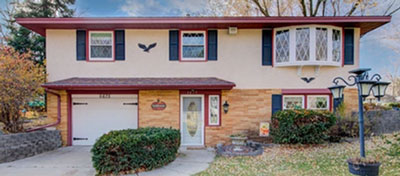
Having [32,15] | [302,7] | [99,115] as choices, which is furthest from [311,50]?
[32,15]

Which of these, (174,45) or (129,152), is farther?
(174,45)

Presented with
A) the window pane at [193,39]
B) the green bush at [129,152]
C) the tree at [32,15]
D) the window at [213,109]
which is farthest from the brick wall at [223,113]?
the tree at [32,15]

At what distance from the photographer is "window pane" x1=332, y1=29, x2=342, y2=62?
7609 mm

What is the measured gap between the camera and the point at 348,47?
7762mm

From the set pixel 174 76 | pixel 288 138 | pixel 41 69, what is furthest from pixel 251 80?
pixel 41 69

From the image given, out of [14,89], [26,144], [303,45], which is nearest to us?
[14,89]

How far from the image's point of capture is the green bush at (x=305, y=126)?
6.67 m

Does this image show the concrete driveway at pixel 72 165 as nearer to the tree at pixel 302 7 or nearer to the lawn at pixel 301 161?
the lawn at pixel 301 161

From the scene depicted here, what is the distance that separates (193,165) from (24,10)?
18.6 meters

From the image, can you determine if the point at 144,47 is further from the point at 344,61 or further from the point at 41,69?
the point at 344,61

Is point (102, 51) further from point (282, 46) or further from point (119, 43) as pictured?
point (282, 46)

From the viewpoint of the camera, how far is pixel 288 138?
6746mm

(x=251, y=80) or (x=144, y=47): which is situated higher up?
(x=144, y=47)

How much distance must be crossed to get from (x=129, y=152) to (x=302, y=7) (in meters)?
13.4
